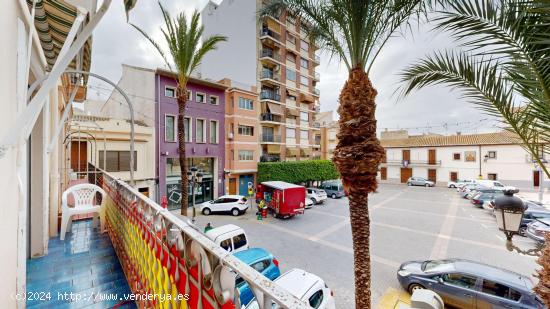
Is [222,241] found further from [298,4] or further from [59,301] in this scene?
[298,4]

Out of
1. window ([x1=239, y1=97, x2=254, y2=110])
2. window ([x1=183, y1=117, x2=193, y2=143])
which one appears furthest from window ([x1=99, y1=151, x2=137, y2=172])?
window ([x1=239, y1=97, x2=254, y2=110])

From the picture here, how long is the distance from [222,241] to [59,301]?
5.53 m

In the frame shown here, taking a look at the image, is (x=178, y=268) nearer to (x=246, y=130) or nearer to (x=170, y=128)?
(x=170, y=128)

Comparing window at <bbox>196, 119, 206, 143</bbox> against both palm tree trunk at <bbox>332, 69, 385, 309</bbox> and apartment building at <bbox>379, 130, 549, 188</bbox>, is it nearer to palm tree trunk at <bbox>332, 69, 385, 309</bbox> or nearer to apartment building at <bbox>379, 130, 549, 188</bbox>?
palm tree trunk at <bbox>332, 69, 385, 309</bbox>

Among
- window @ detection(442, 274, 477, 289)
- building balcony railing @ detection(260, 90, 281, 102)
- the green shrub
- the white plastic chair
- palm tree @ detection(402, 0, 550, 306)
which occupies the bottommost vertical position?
window @ detection(442, 274, 477, 289)

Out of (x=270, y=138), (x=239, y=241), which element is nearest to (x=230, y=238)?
(x=239, y=241)

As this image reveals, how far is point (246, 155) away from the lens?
2148 centimetres

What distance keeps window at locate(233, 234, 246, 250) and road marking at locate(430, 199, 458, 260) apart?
25.5 feet

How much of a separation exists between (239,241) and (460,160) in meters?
35.3

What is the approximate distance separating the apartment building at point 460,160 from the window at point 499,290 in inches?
1059

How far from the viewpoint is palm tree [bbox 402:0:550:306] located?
8.77 ft

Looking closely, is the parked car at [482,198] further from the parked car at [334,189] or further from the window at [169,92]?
the window at [169,92]

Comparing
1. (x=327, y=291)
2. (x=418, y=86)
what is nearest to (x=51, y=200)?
(x=327, y=291)

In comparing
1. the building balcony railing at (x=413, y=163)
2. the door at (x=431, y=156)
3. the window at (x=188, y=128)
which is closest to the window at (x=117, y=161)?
the window at (x=188, y=128)
